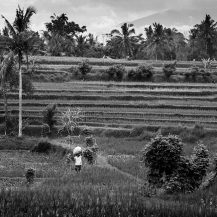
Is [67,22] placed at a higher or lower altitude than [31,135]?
higher

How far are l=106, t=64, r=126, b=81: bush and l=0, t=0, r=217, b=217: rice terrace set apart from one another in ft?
0.35

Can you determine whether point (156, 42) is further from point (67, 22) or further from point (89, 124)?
point (89, 124)

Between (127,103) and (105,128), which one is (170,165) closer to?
(105,128)

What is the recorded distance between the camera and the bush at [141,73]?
54.1m

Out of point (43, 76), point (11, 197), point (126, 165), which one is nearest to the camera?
point (11, 197)

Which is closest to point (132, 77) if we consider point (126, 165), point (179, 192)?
point (126, 165)

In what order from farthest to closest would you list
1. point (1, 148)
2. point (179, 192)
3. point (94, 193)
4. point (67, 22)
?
point (67, 22), point (1, 148), point (179, 192), point (94, 193)

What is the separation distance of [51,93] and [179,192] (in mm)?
32870

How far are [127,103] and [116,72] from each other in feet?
33.1

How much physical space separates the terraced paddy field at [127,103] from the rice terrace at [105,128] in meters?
0.09

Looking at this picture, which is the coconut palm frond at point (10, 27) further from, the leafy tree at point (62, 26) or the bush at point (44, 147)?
the leafy tree at point (62, 26)

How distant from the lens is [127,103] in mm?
44750

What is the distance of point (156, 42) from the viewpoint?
73.1 metres

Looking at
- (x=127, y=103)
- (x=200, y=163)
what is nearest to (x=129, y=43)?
(x=127, y=103)
